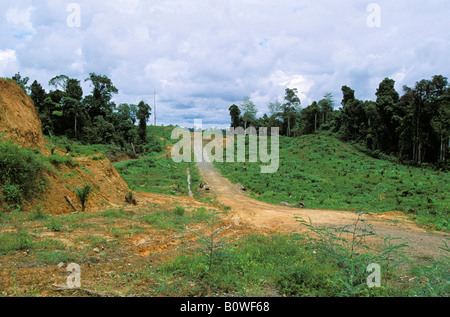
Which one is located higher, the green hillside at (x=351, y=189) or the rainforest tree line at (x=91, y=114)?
the rainforest tree line at (x=91, y=114)

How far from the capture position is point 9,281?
3.75m

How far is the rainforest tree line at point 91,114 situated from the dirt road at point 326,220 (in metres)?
28.4

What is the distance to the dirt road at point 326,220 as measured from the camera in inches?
303

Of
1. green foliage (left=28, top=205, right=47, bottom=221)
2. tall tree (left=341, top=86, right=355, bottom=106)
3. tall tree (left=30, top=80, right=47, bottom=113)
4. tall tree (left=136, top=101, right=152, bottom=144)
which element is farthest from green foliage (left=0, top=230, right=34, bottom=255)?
tall tree (left=341, top=86, right=355, bottom=106)

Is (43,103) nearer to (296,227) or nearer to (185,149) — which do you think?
(185,149)

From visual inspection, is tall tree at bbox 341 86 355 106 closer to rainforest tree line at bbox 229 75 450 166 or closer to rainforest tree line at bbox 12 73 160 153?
rainforest tree line at bbox 229 75 450 166

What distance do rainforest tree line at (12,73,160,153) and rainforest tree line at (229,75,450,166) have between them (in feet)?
115

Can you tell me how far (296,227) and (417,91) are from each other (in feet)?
116

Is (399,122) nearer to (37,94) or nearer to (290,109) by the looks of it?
(290,109)

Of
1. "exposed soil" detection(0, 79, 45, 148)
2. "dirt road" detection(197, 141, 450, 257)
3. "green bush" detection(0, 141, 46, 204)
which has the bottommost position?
"dirt road" detection(197, 141, 450, 257)

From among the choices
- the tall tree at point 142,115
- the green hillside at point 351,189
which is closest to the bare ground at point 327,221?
the green hillside at point 351,189

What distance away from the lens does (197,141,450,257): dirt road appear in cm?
A: 769

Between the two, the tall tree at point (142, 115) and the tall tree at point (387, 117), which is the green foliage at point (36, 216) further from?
the tall tree at point (387, 117)

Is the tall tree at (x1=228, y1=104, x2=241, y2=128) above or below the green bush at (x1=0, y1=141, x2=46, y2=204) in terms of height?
above
